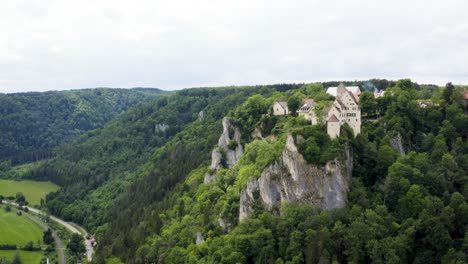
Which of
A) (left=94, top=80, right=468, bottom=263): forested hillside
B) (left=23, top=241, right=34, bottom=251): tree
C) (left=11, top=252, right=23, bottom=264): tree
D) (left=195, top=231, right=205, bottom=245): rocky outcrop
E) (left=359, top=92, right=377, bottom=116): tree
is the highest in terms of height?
(left=359, top=92, right=377, bottom=116): tree

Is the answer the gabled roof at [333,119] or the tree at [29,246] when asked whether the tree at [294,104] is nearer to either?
the gabled roof at [333,119]

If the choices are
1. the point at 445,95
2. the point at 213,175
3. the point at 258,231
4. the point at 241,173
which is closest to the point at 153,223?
the point at 213,175

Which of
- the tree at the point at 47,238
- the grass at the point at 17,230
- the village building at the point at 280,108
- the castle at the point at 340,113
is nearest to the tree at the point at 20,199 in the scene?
the grass at the point at 17,230

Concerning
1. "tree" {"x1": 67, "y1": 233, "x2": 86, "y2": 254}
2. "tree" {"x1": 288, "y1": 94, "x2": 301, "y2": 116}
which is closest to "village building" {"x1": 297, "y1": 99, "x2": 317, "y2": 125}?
"tree" {"x1": 288, "y1": 94, "x2": 301, "y2": 116}

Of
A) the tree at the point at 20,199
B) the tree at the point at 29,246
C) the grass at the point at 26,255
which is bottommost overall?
the grass at the point at 26,255

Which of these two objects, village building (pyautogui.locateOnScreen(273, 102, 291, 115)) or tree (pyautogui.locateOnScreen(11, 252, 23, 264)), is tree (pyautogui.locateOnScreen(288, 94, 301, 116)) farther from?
tree (pyautogui.locateOnScreen(11, 252, 23, 264))

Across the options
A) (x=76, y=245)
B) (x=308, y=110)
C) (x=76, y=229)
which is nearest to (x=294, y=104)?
(x=308, y=110)
